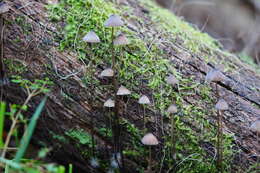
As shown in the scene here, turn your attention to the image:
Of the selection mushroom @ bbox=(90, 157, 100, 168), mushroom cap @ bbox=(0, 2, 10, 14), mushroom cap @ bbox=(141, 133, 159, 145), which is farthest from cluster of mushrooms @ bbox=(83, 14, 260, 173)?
mushroom cap @ bbox=(0, 2, 10, 14)

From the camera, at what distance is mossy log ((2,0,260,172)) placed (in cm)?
247

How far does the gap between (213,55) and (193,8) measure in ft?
15.7

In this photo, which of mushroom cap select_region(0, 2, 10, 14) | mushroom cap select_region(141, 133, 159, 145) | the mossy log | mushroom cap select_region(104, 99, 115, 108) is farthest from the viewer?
mushroom cap select_region(0, 2, 10, 14)

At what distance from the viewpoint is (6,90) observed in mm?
2805

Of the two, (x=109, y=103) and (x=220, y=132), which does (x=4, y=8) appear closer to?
(x=109, y=103)

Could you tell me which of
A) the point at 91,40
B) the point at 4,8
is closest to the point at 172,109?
the point at 91,40

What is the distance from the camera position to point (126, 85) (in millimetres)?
2547

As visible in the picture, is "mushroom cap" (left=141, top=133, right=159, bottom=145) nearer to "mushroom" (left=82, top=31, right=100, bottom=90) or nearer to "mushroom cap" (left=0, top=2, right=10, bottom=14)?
"mushroom" (left=82, top=31, right=100, bottom=90)

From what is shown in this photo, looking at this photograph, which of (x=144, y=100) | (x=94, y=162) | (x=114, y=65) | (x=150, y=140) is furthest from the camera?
(x=94, y=162)

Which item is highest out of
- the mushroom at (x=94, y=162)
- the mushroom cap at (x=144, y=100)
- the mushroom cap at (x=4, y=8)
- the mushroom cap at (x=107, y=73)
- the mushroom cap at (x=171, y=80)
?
the mushroom cap at (x=4, y=8)

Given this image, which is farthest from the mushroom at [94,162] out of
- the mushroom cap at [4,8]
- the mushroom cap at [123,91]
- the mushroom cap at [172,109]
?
the mushroom cap at [4,8]

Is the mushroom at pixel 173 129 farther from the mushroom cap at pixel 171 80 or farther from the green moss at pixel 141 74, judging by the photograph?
the mushroom cap at pixel 171 80

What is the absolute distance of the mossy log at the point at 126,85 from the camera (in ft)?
8.09

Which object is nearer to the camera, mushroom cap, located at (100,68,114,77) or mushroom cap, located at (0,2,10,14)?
mushroom cap, located at (100,68,114,77)
